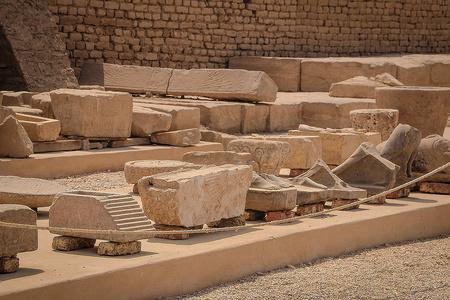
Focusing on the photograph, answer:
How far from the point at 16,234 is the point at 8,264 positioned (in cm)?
18

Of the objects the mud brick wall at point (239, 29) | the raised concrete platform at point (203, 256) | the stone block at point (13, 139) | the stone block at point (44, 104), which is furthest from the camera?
the mud brick wall at point (239, 29)

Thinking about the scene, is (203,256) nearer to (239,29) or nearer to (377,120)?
(377,120)

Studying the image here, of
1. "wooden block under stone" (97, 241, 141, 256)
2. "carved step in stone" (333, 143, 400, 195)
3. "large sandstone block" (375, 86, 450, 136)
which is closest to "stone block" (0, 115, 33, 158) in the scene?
"carved step in stone" (333, 143, 400, 195)

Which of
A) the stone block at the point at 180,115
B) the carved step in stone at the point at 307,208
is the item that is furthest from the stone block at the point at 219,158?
the stone block at the point at 180,115

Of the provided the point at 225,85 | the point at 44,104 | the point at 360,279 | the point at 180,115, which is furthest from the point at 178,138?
the point at 360,279

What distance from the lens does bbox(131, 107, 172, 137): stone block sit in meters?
10.2

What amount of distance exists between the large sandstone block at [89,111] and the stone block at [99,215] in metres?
4.81

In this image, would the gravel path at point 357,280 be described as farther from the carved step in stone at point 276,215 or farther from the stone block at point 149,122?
the stone block at point 149,122

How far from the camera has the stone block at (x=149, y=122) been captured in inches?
400

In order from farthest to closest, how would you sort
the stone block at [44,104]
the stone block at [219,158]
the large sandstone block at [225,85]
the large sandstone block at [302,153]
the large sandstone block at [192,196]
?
the large sandstone block at [225,85]
the stone block at [44,104]
the large sandstone block at [302,153]
the stone block at [219,158]
the large sandstone block at [192,196]

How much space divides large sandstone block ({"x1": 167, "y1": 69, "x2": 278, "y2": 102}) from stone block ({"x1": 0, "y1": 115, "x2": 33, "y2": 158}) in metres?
5.18

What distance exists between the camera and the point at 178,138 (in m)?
10.2

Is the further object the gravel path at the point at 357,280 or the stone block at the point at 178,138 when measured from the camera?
the stone block at the point at 178,138

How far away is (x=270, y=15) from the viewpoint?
64.5 feet
